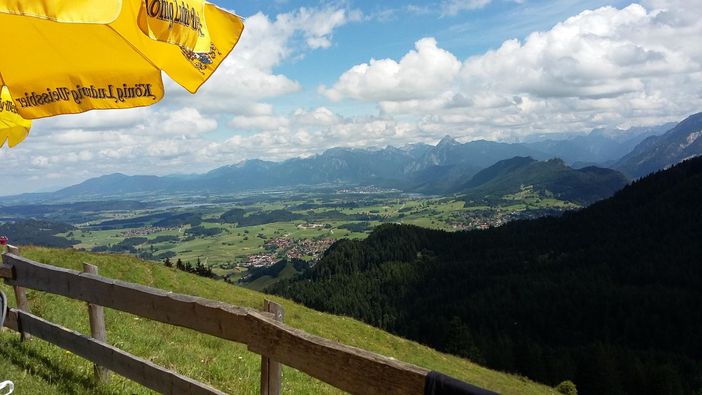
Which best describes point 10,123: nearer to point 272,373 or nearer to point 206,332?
point 206,332

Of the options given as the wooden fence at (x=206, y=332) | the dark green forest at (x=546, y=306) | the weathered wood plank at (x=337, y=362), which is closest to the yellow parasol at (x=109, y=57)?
the wooden fence at (x=206, y=332)

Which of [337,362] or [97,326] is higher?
[337,362]

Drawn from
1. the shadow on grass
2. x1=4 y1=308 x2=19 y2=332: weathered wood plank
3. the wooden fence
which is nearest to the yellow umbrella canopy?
the wooden fence

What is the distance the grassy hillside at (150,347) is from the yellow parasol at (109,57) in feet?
15.3

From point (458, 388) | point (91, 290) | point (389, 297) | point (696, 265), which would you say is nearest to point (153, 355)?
point (91, 290)

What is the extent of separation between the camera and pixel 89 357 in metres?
7.96

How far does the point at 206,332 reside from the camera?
19.9 ft

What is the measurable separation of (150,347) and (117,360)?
485 cm

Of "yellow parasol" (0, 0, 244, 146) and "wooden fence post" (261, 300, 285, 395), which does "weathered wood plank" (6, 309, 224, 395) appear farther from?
"yellow parasol" (0, 0, 244, 146)

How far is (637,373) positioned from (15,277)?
93.7 m

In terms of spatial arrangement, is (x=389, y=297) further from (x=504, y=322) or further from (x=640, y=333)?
(x=640, y=333)

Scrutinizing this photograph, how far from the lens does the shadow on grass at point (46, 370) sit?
7664mm

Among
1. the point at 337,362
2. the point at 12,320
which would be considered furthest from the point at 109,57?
the point at 12,320

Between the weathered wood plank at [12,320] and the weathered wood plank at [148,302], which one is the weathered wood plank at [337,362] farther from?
the weathered wood plank at [12,320]
